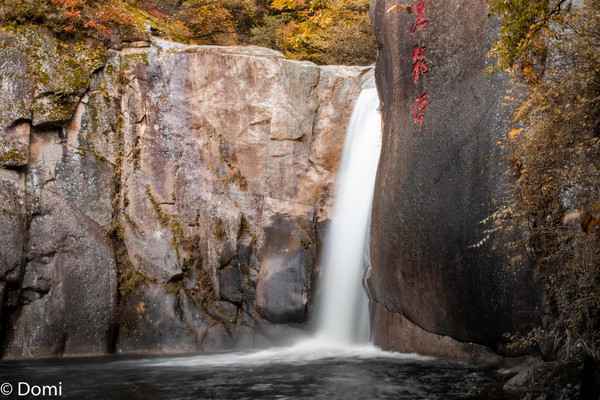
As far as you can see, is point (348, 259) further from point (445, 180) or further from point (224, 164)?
point (445, 180)

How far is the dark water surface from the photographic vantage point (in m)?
7.80

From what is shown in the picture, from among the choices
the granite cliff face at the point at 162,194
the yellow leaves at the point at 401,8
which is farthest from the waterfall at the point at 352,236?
the yellow leaves at the point at 401,8

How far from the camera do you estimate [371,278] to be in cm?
1017

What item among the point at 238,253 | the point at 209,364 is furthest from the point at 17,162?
the point at 209,364

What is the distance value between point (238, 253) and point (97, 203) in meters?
2.97

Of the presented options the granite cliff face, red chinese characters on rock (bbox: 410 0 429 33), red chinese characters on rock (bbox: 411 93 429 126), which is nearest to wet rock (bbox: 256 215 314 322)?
the granite cliff face

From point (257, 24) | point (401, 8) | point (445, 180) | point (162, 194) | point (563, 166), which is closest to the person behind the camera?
point (563, 166)

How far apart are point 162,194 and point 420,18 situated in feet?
22.1

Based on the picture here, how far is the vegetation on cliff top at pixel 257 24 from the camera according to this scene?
1369 centimetres

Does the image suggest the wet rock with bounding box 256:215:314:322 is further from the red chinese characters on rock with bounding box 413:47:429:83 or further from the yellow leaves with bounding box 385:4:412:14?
the yellow leaves with bounding box 385:4:412:14

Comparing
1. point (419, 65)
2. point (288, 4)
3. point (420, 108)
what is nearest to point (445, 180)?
point (420, 108)

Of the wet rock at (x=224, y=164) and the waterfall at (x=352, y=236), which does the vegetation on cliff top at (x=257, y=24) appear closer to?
the wet rock at (x=224, y=164)

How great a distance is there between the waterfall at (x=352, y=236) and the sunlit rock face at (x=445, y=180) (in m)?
2.27

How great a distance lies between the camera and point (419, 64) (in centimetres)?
857
